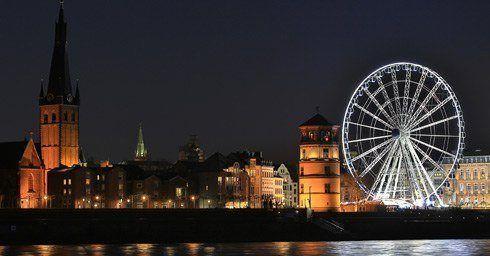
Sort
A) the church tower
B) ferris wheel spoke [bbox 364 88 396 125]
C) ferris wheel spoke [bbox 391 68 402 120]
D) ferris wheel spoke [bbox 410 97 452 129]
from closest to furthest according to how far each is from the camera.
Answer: ferris wheel spoke [bbox 410 97 452 129], ferris wheel spoke [bbox 391 68 402 120], ferris wheel spoke [bbox 364 88 396 125], the church tower

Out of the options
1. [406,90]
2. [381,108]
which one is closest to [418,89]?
[406,90]

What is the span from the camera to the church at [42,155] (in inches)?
7170

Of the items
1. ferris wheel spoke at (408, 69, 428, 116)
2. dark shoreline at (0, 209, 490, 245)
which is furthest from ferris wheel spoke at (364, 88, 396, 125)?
dark shoreline at (0, 209, 490, 245)

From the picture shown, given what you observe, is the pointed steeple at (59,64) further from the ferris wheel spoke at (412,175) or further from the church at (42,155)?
the ferris wheel spoke at (412,175)

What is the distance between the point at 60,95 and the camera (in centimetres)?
19925

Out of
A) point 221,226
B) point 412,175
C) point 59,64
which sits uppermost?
point 59,64

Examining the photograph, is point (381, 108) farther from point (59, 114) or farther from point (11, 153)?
point (59, 114)

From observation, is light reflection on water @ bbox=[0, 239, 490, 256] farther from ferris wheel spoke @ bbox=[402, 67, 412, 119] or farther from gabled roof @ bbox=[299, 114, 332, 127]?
gabled roof @ bbox=[299, 114, 332, 127]

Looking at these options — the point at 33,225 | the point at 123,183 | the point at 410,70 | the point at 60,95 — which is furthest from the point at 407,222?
the point at 60,95

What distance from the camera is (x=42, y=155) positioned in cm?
19775

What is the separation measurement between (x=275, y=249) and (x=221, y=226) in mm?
18963

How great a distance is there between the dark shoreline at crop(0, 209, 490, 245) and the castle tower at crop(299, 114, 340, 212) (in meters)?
22.6

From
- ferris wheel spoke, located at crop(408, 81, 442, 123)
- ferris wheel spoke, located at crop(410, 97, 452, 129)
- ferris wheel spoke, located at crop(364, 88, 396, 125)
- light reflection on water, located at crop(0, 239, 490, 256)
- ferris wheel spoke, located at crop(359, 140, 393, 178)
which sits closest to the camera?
light reflection on water, located at crop(0, 239, 490, 256)

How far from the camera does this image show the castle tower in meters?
172
